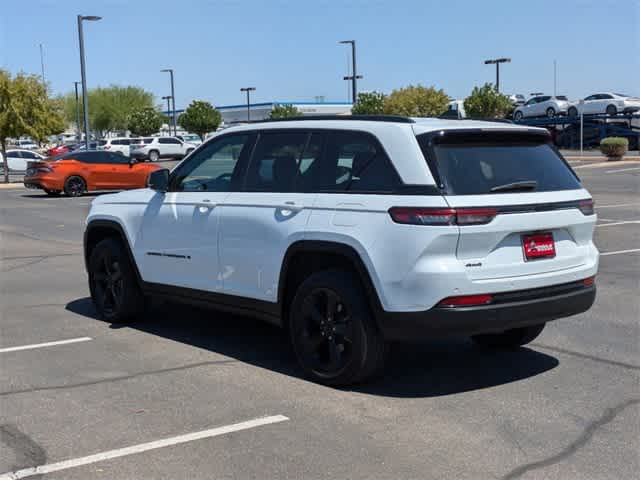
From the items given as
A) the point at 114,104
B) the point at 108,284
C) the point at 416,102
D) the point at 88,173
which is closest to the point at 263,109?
the point at 114,104

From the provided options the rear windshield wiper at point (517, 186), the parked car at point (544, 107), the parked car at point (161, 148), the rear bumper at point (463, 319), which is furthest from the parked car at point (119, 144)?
the rear bumper at point (463, 319)

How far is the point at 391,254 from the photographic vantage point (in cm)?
541

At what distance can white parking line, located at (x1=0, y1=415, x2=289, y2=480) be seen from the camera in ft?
14.6

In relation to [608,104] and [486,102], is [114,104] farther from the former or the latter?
[608,104]

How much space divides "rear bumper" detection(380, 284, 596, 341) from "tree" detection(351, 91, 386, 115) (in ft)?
175

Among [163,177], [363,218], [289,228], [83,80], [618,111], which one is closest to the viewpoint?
[363,218]

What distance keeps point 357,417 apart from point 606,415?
154 cm

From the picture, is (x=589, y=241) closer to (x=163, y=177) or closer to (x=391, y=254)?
(x=391, y=254)

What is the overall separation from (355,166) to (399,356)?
5.63ft

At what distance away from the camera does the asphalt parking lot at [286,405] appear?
4.55 metres

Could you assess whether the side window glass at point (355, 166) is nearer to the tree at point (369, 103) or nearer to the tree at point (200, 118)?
the tree at point (369, 103)

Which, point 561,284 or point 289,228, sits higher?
point 289,228

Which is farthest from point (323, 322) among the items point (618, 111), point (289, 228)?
point (618, 111)

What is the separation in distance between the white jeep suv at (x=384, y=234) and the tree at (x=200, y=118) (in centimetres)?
7473
